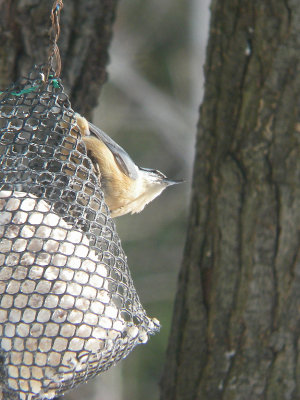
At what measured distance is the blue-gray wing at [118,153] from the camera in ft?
7.63

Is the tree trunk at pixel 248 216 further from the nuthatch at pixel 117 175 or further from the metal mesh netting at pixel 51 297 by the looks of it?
the metal mesh netting at pixel 51 297

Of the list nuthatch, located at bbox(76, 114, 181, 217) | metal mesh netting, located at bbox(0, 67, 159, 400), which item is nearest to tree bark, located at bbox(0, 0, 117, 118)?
nuthatch, located at bbox(76, 114, 181, 217)

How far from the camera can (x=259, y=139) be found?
2.60m

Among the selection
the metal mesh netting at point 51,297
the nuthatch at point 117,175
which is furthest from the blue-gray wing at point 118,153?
the metal mesh netting at point 51,297

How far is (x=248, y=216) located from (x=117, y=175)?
57 cm

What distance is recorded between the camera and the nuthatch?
→ 2.35 metres

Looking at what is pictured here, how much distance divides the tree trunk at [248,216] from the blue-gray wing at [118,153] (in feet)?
1.09

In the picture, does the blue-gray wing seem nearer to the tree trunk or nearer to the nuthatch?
the nuthatch

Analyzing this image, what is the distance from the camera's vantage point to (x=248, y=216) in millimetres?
2621

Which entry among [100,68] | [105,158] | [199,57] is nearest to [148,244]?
[199,57]

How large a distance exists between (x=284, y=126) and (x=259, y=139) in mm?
113

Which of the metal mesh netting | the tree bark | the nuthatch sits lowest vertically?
the metal mesh netting

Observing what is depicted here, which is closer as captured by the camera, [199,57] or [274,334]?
[274,334]

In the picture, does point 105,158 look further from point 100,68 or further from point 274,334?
point 274,334
